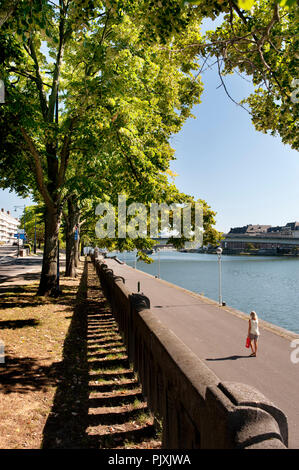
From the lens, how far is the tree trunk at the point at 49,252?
13.7 metres

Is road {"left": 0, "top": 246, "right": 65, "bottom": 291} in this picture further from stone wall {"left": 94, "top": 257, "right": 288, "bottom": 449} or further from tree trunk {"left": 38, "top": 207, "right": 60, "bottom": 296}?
stone wall {"left": 94, "top": 257, "right": 288, "bottom": 449}

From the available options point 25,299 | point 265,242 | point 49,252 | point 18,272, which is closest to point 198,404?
point 25,299

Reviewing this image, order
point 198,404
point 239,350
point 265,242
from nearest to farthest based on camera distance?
point 198,404, point 239,350, point 265,242

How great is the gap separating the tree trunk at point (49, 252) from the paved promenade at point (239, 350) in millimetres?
5795

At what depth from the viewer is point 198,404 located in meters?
2.24

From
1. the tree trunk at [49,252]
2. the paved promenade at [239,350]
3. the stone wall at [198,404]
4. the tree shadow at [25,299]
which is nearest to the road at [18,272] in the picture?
the tree shadow at [25,299]

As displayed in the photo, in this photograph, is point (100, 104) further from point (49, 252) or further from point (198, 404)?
point (198, 404)

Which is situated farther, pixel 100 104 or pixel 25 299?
pixel 25 299

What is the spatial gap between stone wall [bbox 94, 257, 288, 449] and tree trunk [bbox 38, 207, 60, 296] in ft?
33.6

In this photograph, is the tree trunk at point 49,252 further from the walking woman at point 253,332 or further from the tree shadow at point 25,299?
the walking woman at point 253,332

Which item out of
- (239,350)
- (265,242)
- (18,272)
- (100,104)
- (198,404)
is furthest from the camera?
(265,242)

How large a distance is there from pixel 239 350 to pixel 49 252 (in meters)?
8.71

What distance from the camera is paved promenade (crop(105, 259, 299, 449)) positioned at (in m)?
7.93
